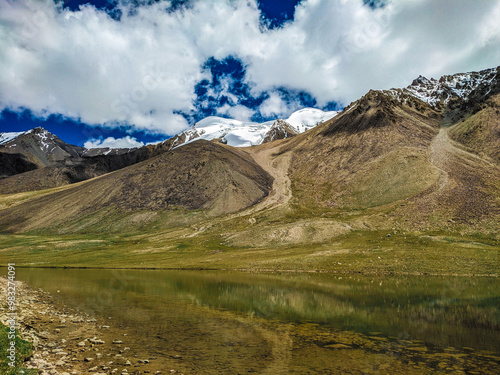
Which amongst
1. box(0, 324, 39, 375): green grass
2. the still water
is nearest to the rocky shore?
box(0, 324, 39, 375): green grass

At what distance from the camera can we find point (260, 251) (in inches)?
3349

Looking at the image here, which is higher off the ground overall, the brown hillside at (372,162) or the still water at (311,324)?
the brown hillside at (372,162)

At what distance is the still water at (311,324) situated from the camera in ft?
53.7

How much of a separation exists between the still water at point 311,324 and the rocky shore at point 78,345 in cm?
122

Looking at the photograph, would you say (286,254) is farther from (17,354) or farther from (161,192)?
(161,192)

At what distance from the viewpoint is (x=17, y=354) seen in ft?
49.5

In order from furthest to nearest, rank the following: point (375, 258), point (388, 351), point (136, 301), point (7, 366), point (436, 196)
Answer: point (436, 196), point (375, 258), point (136, 301), point (388, 351), point (7, 366)

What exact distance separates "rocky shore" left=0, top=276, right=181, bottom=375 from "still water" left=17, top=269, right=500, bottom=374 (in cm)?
122

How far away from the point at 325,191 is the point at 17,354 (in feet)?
479

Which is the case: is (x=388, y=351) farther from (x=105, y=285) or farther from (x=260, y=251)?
(x=260, y=251)

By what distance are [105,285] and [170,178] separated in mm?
136826

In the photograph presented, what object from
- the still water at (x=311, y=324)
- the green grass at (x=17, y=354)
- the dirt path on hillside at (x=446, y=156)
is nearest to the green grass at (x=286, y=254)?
the still water at (x=311, y=324)

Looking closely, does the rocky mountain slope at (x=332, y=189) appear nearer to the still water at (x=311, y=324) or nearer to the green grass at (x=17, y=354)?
the still water at (x=311, y=324)

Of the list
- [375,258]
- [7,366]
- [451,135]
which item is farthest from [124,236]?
[451,135]
